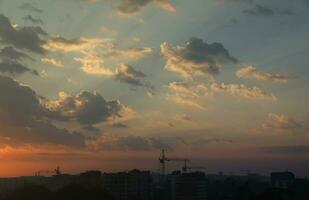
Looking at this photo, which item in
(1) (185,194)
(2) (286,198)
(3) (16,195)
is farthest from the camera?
(1) (185,194)

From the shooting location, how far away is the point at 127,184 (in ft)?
559

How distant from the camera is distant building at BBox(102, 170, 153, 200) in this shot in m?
167

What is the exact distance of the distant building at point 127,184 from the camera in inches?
6590

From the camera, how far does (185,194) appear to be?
16900 centimetres

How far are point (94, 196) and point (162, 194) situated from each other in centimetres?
9967

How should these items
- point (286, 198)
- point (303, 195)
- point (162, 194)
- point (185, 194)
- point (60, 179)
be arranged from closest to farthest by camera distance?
point (286, 198) < point (303, 195) < point (185, 194) < point (162, 194) < point (60, 179)

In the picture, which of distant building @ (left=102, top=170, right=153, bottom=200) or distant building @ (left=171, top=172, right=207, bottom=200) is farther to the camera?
distant building @ (left=102, top=170, right=153, bottom=200)

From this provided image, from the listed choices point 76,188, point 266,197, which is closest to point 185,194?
point 266,197

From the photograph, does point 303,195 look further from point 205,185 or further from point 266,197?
point 266,197

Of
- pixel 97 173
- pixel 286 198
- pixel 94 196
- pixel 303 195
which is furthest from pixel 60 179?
pixel 94 196

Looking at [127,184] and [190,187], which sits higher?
[127,184]

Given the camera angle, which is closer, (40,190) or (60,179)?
(40,190)

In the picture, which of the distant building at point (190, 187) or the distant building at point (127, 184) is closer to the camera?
the distant building at point (190, 187)

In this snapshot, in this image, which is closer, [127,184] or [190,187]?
[190,187]
